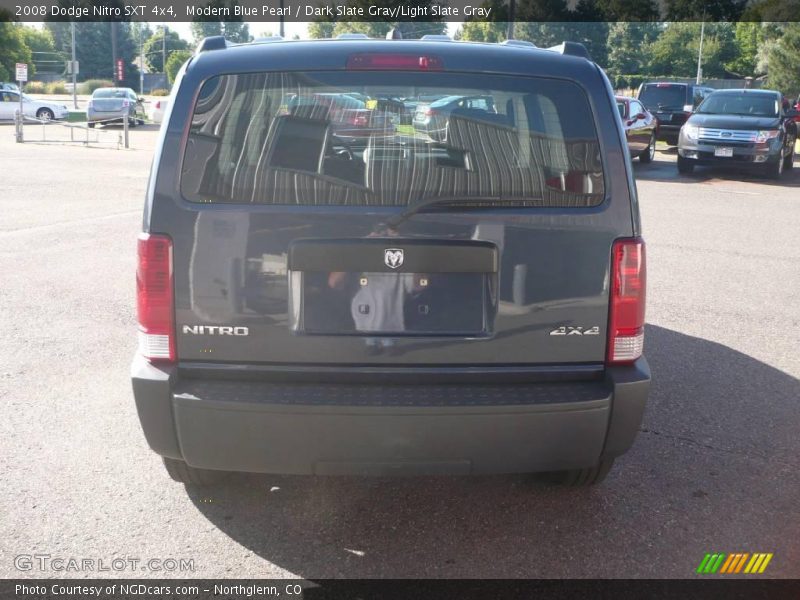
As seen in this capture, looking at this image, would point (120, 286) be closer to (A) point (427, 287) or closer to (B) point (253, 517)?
(B) point (253, 517)

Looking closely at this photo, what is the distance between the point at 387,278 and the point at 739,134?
1733 cm

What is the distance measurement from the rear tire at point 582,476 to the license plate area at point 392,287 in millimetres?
965

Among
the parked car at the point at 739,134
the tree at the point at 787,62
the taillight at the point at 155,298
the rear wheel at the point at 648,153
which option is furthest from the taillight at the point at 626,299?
the tree at the point at 787,62

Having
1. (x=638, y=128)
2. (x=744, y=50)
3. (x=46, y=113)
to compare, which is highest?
(x=744, y=50)

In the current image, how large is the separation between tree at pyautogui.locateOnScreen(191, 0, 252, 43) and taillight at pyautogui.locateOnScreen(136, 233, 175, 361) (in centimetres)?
7140

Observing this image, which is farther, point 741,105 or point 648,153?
point 648,153

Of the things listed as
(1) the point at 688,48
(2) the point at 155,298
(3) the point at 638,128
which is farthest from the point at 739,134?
(1) the point at 688,48

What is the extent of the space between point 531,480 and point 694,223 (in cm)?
940

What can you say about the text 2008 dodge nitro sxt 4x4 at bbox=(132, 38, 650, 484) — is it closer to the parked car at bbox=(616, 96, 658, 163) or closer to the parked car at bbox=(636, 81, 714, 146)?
the parked car at bbox=(616, 96, 658, 163)

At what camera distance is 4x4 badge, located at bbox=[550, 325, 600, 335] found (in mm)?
3389

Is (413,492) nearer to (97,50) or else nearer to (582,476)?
(582,476)

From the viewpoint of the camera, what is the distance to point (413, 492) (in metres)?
4.15

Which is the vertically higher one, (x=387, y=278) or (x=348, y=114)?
(x=348, y=114)

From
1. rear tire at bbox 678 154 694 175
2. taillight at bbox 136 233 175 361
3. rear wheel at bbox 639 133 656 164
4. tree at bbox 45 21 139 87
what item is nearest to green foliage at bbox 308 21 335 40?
tree at bbox 45 21 139 87
